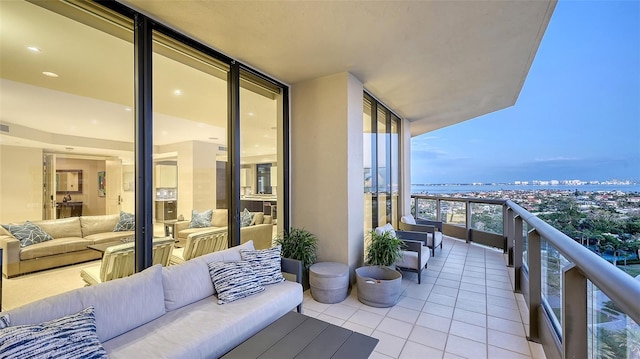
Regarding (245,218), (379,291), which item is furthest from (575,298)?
(245,218)

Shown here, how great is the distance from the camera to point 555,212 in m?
2.95

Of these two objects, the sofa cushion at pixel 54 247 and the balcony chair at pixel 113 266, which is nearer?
the sofa cushion at pixel 54 247

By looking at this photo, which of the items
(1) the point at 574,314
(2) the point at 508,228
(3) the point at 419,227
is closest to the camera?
(1) the point at 574,314

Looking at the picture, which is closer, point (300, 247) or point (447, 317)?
point (447, 317)

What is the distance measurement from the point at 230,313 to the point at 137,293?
2.25 ft

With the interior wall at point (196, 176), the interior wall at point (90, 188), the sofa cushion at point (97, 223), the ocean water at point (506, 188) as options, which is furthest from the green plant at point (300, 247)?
the ocean water at point (506, 188)

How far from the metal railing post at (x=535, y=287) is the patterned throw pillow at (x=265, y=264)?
2.39 metres

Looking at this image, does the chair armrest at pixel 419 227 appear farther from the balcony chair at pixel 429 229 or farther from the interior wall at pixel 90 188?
the interior wall at pixel 90 188

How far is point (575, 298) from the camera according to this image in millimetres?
1410

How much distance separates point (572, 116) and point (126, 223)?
26.6ft

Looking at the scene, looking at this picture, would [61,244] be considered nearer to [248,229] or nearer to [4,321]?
[4,321]

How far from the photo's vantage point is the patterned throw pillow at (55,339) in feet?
3.89

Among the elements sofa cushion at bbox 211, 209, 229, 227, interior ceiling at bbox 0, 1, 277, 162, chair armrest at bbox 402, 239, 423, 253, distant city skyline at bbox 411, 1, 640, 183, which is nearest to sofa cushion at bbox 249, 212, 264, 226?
sofa cushion at bbox 211, 209, 229, 227

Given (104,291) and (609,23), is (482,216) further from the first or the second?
(104,291)
